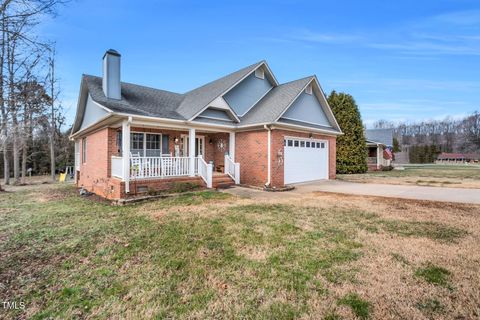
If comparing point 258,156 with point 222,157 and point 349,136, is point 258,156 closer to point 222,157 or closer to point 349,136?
point 222,157

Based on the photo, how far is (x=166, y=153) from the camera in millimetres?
12617

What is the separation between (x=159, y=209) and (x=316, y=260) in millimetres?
5310

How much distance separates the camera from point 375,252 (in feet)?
13.7

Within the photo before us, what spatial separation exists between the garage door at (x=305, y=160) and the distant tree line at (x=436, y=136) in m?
44.4

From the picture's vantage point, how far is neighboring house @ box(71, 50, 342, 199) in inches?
393

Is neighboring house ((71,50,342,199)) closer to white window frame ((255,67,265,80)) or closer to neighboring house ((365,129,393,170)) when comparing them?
white window frame ((255,67,265,80))

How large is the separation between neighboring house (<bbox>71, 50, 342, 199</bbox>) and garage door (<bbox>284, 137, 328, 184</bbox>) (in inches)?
2.1

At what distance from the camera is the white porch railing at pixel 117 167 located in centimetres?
956

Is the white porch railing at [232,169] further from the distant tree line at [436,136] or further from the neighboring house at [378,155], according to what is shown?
the distant tree line at [436,136]

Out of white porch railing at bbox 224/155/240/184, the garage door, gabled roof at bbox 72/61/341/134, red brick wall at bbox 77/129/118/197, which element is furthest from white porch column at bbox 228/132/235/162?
red brick wall at bbox 77/129/118/197

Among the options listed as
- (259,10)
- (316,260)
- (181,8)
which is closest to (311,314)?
(316,260)

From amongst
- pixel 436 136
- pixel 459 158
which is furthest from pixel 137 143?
pixel 436 136

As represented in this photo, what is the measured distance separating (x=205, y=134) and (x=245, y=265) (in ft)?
36.4

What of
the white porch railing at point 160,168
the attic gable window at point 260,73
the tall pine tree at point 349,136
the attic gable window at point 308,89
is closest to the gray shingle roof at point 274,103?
the attic gable window at point 308,89
